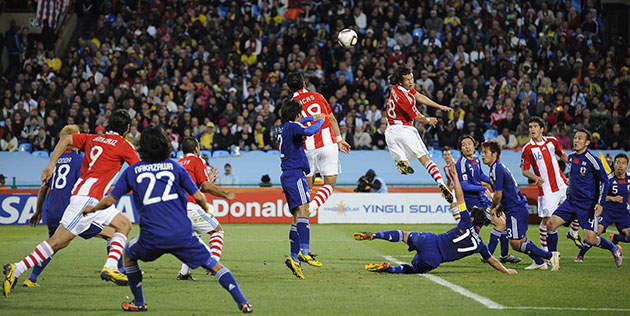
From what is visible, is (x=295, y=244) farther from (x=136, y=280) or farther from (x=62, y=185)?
(x=136, y=280)

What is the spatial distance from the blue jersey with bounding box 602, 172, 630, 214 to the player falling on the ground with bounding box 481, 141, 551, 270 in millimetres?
2920

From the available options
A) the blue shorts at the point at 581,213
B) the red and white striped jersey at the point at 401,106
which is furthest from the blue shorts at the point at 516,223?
the red and white striped jersey at the point at 401,106

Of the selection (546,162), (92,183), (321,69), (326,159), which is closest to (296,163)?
(326,159)

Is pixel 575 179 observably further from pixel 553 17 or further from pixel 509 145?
pixel 553 17

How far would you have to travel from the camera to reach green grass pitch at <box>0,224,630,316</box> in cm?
729

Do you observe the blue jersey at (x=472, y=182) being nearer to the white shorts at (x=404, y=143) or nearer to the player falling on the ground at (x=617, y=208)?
the white shorts at (x=404, y=143)

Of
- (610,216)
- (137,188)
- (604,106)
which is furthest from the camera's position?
(604,106)

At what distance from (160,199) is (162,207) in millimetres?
75

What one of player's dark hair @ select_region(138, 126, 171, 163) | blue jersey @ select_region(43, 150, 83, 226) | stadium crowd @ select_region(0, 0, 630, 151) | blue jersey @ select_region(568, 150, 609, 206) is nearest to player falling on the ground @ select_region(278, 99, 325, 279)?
blue jersey @ select_region(43, 150, 83, 226)

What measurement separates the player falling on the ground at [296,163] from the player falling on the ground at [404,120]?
7.72ft

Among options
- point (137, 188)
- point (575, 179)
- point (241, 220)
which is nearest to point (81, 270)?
point (137, 188)

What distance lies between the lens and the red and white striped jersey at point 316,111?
11.1m

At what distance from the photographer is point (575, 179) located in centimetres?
1160

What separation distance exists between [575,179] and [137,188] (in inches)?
291
